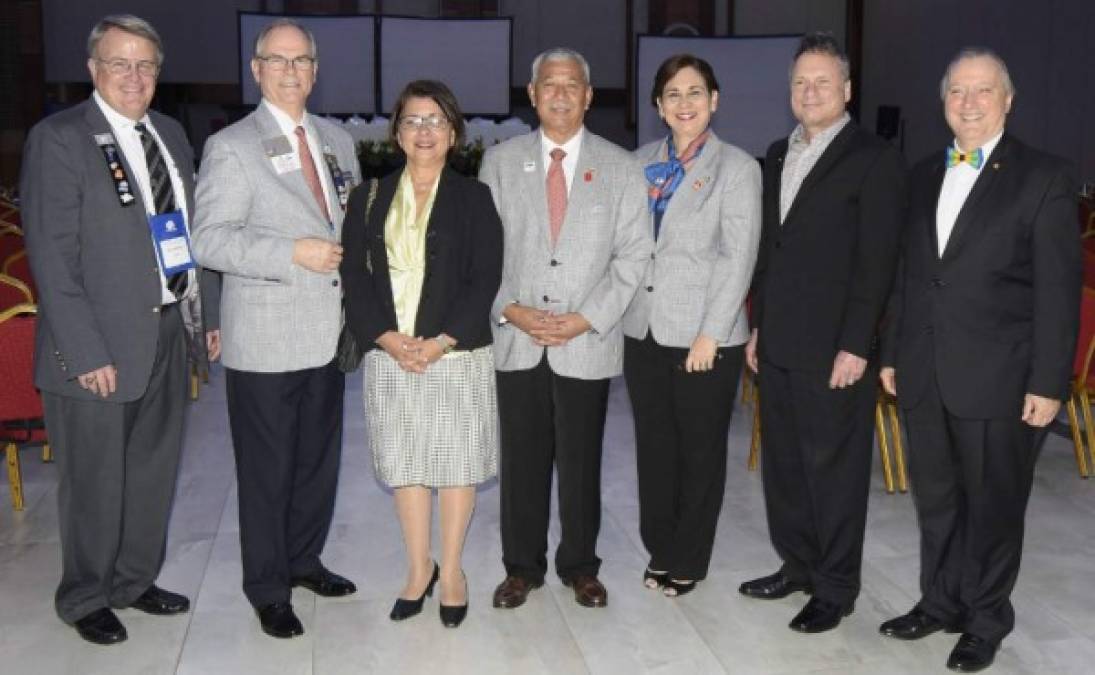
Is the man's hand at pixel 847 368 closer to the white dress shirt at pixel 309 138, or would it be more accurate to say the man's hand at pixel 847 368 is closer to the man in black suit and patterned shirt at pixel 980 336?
the man in black suit and patterned shirt at pixel 980 336

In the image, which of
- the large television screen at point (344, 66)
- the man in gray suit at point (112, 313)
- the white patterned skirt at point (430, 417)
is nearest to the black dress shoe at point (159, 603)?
the man in gray suit at point (112, 313)

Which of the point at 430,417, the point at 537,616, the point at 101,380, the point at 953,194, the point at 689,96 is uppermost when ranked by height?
the point at 689,96

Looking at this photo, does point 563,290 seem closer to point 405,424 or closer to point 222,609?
point 405,424

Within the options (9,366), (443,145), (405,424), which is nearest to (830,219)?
(443,145)

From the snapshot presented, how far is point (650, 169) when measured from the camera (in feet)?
11.9

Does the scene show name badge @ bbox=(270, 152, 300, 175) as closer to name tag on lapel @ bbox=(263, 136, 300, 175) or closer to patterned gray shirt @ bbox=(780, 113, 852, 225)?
name tag on lapel @ bbox=(263, 136, 300, 175)

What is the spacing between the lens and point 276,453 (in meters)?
3.48

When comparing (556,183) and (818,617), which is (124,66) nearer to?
(556,183)

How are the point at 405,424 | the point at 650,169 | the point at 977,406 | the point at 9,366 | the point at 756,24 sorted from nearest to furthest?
the point at 977,406, the point at 405,424, the point at 650,169, the point at 9,366, the point at 756,24

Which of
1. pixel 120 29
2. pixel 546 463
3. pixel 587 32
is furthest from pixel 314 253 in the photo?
pixel 587 32

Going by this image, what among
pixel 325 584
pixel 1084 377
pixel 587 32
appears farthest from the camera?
pixel 587 32

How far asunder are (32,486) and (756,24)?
13406mm

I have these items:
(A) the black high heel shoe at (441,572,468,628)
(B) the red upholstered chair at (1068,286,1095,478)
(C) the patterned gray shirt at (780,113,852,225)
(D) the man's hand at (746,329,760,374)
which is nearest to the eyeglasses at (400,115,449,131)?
(C) the patterned gray shirt at (780,113,852,225)

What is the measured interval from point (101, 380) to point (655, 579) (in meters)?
1.87
